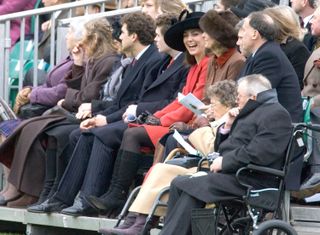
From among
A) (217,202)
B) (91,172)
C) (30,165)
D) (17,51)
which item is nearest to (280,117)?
(217,202)

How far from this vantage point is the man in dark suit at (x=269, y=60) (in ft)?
34.3

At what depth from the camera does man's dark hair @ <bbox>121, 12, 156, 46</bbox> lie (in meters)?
12.3

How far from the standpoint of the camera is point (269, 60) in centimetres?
1055

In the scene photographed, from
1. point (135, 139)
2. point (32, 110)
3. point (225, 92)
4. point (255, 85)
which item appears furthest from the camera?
point (32, 110)

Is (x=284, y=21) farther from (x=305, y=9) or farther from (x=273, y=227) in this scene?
(x=273, y=227)

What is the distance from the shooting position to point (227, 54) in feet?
37.1

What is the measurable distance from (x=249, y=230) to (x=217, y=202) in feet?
0.99

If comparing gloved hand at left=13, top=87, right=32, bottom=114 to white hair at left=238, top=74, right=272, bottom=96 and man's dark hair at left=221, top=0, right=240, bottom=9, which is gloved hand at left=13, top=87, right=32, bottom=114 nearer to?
man's dark hair at left=221, top=0, right=240, bottom=9

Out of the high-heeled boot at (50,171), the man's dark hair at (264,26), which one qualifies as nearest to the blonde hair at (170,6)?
the high-heeled boot at (50,171)

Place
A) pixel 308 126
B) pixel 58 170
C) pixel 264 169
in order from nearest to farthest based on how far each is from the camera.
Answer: pixel 264 169 → pixel 308 126 → pixel 58 170

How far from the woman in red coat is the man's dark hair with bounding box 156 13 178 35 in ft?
0.91

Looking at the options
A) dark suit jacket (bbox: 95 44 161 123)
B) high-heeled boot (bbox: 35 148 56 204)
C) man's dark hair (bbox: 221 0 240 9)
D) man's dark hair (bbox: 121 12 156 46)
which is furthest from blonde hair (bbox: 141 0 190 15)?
high-heeled boot (bbox: 35 148 56 204)

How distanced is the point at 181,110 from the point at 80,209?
1224 millimetres

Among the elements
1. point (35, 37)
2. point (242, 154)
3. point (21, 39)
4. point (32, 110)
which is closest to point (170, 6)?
point (35, 37)
